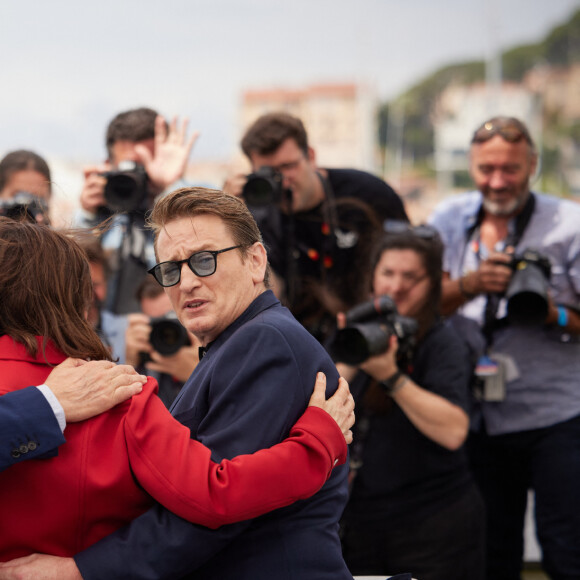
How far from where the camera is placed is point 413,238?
145 inches

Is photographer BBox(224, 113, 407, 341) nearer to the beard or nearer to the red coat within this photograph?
the beard

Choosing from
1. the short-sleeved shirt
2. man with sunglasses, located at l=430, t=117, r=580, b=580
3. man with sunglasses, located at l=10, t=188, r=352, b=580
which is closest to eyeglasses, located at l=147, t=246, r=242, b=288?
man with sunglasses, located at l=10, t=188, r=352, b=580

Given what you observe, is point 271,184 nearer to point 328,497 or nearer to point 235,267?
point 235,267

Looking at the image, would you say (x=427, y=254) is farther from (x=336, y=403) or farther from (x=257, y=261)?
(x=336, y=403)

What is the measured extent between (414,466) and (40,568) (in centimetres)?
185

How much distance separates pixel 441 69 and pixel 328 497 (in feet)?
353

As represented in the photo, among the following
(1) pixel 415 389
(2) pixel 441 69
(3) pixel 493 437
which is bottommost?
(3) pixel 493 437

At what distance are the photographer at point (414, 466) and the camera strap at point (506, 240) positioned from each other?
399mm

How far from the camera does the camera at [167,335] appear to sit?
10.9 feet

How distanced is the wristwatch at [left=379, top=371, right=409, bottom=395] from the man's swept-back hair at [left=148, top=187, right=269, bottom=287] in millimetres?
1310

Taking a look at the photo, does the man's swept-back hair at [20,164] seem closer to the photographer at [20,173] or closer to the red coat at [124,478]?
the photographer at [20,173]

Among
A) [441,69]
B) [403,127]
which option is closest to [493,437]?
[403,127]

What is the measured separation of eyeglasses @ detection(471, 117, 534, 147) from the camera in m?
4.03

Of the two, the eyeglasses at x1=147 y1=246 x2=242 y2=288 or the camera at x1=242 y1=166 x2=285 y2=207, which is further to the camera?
the camera at x1=242 y1=166 x2=285 y2=207
